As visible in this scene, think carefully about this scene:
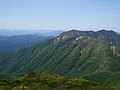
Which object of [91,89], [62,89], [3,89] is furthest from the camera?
[91,89]

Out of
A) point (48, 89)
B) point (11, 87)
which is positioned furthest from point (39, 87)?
point (11, 87)

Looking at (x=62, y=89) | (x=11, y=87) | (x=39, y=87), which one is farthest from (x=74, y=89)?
(x=11, y=87)

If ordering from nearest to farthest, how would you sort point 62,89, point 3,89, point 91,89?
point 3,89 < point 62,89 < point 91,89

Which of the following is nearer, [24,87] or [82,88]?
[24,87]

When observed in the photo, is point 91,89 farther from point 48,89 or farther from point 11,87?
point 11,87

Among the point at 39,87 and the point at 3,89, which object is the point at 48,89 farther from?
the point at 3,89

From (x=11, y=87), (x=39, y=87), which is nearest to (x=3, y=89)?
(x=11, y=87)

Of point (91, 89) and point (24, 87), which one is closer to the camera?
point (24, 87)

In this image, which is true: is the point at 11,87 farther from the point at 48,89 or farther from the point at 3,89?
the point at 48,89
